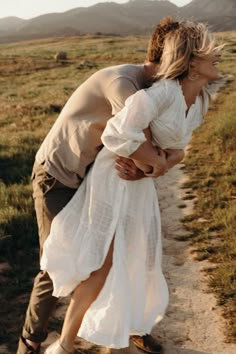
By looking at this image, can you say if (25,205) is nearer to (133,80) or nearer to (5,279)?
→ (5,279)

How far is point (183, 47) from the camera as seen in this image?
2760 millimetres

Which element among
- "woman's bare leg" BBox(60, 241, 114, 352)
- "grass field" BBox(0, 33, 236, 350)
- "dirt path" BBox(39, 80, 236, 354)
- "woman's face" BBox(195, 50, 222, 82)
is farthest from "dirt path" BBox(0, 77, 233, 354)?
"woman's face" BBox(195, 50, 222, 82)

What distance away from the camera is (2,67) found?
121ft

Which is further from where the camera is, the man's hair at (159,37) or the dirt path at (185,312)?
the dirt path at (185,312)

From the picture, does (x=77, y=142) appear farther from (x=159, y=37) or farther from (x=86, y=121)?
(x=159, y=37)

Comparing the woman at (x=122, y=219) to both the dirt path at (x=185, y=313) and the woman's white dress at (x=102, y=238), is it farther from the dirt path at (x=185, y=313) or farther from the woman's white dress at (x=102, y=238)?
the dirt path at (x=185, y=313)

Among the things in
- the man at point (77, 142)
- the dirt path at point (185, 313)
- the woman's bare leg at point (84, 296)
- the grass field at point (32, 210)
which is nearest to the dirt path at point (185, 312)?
the dirt path at point (185, 313)

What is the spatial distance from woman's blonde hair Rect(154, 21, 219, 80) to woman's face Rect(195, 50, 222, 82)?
4 cm

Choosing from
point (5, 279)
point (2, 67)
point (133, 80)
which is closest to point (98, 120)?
point (133, 80)

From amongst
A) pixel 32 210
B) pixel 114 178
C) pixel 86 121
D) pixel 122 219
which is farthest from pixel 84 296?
pixel 32 210

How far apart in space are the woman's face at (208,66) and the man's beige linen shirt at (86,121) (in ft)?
0.99

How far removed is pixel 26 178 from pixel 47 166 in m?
5.28

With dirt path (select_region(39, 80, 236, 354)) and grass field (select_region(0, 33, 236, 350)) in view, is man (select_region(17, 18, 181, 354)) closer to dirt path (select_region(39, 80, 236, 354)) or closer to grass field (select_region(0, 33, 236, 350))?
dirt path (select_region(39, 80, 236, 354))

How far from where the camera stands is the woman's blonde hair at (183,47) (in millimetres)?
2756
